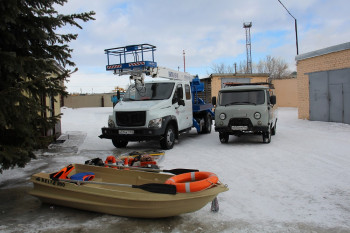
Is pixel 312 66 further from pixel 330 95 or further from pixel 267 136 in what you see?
pixel 267 136

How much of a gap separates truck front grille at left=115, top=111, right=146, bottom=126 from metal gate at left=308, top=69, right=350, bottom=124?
34.5 feet

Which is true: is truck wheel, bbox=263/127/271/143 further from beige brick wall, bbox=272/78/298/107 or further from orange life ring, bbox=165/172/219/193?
beige brick wall, bbox=272/78/298/107

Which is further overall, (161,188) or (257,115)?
(257,115)

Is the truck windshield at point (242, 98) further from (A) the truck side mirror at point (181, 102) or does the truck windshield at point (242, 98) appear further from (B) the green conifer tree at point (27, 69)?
(B) the green conifer tree at point (27, 69)

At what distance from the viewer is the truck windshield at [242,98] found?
1024cm

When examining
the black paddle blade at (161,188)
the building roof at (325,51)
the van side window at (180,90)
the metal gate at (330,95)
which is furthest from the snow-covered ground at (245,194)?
the building roof at (325,51)

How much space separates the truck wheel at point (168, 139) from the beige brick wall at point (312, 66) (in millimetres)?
9926

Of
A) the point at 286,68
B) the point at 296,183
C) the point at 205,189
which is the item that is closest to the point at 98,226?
the point at 205,189

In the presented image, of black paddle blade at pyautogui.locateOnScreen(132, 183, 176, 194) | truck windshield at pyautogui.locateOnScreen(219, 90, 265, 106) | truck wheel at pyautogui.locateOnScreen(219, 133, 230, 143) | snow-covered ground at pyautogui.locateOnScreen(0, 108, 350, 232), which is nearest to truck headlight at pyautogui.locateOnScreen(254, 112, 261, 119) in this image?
truck windshield at pyautogui.locateOnScreen(219, 90, 265, 106)

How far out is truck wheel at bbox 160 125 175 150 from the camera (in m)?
9.51

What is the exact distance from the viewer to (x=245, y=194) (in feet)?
16.9

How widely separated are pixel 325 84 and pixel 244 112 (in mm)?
8341

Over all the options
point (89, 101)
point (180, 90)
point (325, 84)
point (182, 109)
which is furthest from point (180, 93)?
point (89, 101)

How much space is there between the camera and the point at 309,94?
16797mm
